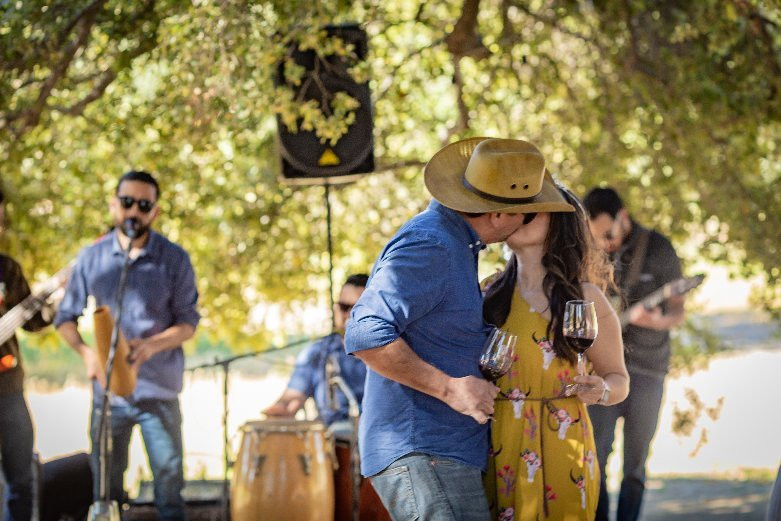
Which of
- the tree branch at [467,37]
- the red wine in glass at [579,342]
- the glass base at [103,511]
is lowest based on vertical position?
the glass base at [103,511]

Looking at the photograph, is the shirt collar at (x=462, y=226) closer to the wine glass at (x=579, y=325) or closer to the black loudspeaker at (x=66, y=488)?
the wine glass at (x=579, y=325)

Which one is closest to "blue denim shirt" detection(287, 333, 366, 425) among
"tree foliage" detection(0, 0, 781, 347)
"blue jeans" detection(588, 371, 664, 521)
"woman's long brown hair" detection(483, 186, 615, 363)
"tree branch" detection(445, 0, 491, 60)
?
"blue jeans" detection(588, 371, 664, 521)

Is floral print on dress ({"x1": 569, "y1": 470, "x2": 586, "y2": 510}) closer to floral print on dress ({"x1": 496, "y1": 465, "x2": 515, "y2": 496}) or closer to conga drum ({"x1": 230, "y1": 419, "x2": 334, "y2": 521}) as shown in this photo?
floral print on dress ({"x1": 496, "y1": 465, "x2": 515, "y2": 496})

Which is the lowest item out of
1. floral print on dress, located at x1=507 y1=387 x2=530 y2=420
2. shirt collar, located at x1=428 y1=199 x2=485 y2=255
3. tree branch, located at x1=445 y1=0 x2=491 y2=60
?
floral print on dress, located at x1=507 y1=387 x2=530 y2=420

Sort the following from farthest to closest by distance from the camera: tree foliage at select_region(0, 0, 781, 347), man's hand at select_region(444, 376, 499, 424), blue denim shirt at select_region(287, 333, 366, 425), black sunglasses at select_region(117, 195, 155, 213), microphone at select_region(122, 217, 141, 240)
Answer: tree foliage at select_region(0, 0, 781, 347) → blue denim shirt at select_region(287, 333, 366, 425) → black sunglasses at select_region(117, 195, 155, 213) → microphone at select_region(122, 217, 141, 240) → man's hand at select_region(444, 376, 499, 424)

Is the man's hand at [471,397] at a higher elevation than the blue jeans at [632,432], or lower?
higher

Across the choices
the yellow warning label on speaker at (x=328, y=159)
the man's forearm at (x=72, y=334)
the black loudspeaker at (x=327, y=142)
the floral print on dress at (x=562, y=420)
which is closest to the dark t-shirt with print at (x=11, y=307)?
the man's forearm at (x=72, y=334)

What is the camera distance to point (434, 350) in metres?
2.82

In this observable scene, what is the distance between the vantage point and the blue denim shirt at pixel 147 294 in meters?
5.02

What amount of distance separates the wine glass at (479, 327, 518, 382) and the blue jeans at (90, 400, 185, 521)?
8.23ft

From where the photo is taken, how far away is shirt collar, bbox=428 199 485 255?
289 centimetres

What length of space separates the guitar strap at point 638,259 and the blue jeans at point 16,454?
2789 millimetres

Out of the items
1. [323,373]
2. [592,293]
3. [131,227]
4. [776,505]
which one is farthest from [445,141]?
[776,505]

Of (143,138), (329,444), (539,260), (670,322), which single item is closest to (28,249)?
(143,138)
